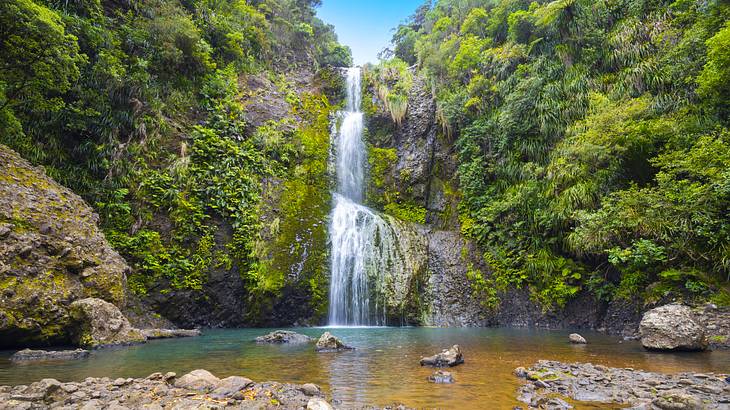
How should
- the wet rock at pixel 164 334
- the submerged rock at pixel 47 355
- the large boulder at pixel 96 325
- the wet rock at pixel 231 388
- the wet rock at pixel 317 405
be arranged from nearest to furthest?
the wet rock at pixel 317 405
the wet rock at pixel 231 388
the submerged rock at pixel 47 355
the large boulder at pixel 96 325
the wet rock at pixel 164 334

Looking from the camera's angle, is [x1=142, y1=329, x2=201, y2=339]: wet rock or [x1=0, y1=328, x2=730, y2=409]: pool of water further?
[x1=142, y1=329, x2=201, y2=339]: wet rock

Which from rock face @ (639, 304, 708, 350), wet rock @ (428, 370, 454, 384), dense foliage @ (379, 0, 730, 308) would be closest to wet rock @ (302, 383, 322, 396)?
wet rock @ (428, 370, 454, 384)

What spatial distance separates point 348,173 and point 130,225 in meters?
9.43

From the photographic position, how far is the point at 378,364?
5879mm

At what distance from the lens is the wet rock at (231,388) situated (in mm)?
3898

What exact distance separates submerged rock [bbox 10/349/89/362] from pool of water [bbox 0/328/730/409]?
177 mm

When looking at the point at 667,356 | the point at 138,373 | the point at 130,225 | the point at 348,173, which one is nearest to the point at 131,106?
the point at 130,225

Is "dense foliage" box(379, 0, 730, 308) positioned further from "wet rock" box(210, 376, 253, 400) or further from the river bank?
"wet rock" box(210, 376, 253, 400)

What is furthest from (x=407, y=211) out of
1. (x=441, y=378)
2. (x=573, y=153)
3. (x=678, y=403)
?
(x=678, y=403)

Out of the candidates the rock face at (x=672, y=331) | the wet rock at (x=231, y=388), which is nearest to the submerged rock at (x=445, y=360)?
the wet rock at (x=231, y=388)

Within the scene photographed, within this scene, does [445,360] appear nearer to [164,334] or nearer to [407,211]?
[164,334]

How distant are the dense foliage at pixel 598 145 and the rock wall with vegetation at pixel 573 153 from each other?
0.05m

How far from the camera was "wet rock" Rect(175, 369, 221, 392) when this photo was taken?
4.16m

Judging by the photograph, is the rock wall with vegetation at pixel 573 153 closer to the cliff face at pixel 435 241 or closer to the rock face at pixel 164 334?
the cliff face at pixel 435 241
